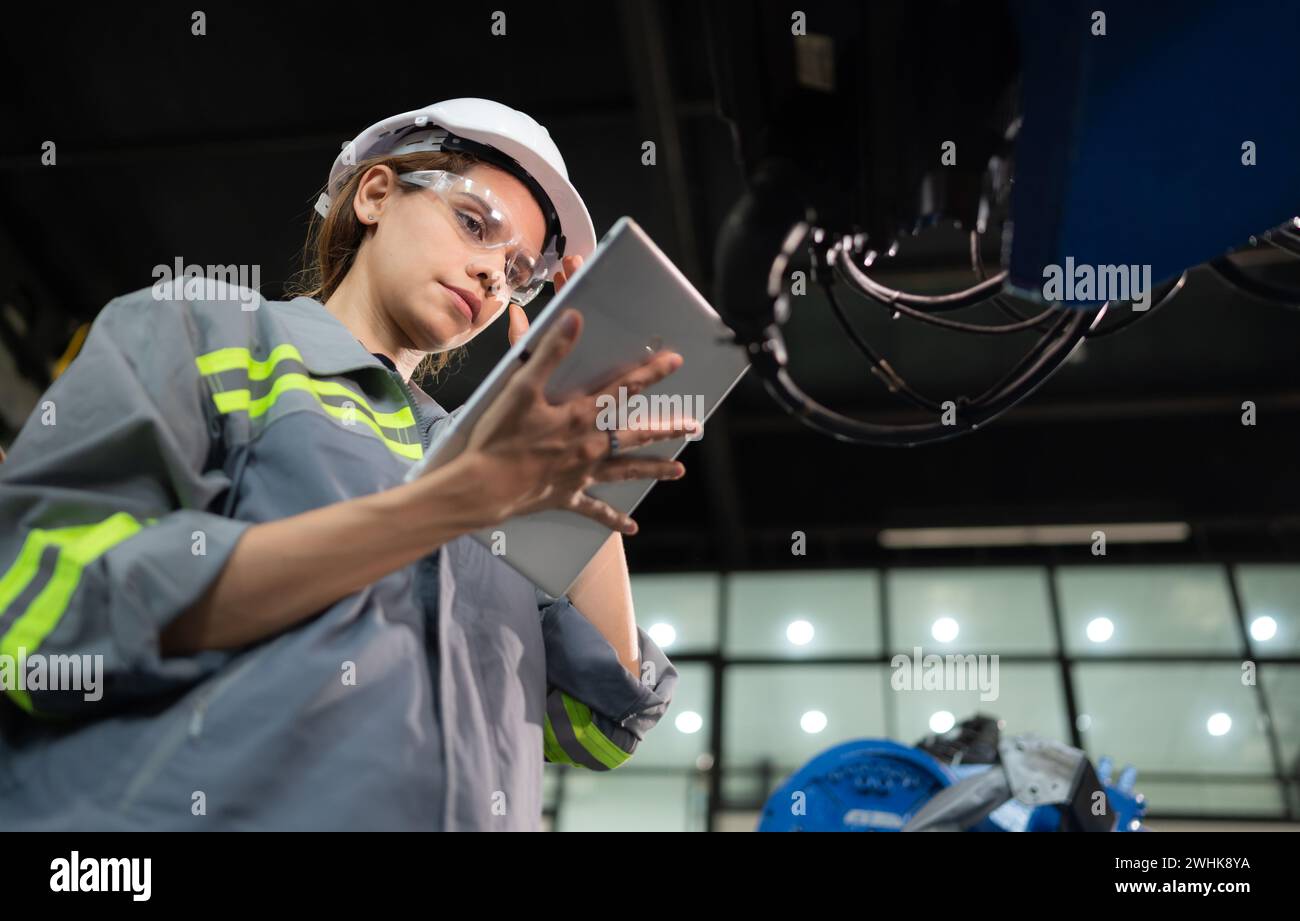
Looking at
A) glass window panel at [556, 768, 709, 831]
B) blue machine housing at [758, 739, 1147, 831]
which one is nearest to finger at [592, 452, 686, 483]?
blue machine housing at [758, 739, 1147, 831]

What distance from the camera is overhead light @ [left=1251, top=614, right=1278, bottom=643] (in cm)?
635

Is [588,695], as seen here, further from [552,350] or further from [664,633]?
[664,633]

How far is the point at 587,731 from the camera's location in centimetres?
131

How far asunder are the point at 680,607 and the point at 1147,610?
9.46ft

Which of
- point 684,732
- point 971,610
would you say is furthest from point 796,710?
point 971,610

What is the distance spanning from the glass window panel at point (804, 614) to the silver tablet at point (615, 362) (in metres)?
5.83

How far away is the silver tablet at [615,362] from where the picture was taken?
3.00ft

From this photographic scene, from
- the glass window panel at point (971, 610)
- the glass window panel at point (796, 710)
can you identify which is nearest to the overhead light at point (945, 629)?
the glass window panel at point (971, 610)

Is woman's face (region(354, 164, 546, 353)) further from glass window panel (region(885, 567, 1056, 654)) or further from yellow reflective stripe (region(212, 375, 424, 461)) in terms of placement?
glass window panel (region(885, 567, 1056, 654))

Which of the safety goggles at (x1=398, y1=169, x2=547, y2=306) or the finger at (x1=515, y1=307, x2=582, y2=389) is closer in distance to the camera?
the finger at (x1=515, y1=307, x2=582, y2=389)

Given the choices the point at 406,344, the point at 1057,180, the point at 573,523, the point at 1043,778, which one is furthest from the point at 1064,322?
the point at 1043,778

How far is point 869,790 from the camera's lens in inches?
106

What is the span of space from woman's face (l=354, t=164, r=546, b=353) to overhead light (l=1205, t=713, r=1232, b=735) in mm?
5894

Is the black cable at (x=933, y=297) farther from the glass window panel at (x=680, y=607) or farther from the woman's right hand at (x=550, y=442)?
the glass window panel at (x=680, y=607)
